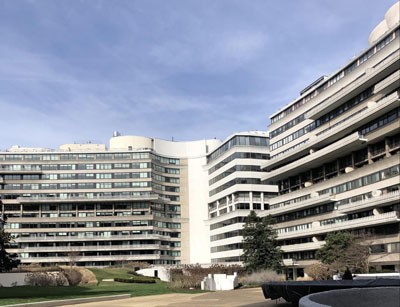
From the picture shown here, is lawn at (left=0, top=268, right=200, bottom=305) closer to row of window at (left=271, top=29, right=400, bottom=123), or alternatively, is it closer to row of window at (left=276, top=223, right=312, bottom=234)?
row of window at (left=276, top=223, right=312, bottom=234)

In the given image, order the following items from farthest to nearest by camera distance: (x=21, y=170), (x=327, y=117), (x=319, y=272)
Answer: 1. (x=21, y=170)
2. (x=327, y=117)
3. (x=319, y=272)

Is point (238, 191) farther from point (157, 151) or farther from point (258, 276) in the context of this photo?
point (258, 276)

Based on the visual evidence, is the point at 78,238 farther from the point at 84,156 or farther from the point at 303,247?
the point at 303,247

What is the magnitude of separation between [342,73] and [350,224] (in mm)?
25020

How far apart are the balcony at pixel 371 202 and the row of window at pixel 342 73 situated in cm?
2120

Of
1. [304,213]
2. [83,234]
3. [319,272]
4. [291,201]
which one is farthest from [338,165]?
[83,234]

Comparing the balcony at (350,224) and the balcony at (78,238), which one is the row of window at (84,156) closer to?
the balcony at (78,238)

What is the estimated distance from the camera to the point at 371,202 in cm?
6762

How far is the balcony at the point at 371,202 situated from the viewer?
6372cm

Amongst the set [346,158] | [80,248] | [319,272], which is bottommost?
[319,272]

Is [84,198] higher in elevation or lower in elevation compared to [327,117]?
lower

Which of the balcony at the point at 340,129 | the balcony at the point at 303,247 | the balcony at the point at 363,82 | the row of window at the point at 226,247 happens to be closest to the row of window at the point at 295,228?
the balcony at the point at 303,247

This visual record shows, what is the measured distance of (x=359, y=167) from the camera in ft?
254

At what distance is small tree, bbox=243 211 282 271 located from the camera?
225 feet
